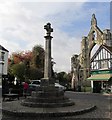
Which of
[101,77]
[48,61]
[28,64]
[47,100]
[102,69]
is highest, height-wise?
[28,64]

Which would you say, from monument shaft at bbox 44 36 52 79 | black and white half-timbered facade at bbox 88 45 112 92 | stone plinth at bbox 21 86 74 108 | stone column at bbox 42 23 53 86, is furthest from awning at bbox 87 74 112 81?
stone plinth at bbox 21 86 74 108

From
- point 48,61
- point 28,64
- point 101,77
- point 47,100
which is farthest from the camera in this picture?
point 28,64

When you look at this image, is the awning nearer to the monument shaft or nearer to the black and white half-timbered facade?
the black and white half-timbered facade

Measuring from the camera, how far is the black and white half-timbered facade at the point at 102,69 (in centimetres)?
4170

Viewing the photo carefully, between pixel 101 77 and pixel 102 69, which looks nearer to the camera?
pixel 101 77

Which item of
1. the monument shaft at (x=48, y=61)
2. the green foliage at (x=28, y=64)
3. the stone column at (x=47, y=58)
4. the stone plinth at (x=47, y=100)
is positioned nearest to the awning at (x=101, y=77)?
the green foliage at (x=28, y=64)

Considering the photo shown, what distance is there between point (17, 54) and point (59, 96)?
58.4 metres

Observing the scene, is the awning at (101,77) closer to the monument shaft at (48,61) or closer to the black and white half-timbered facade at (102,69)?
the black and white half-timbered facade at (102,69)

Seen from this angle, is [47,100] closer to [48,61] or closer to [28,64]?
[48,61]

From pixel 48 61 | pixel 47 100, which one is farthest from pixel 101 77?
pixel 47 100

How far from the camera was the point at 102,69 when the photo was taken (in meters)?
43.4

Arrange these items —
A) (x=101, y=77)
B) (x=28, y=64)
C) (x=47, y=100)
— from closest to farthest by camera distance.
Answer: (x=47, y=100) < (x=101, y=77) < (x=28, y=64)

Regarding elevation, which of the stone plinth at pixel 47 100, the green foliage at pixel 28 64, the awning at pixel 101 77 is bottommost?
the stone plinth at pixel 47 100

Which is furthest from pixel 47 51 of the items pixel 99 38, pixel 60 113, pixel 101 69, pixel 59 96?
pixel 99 38
